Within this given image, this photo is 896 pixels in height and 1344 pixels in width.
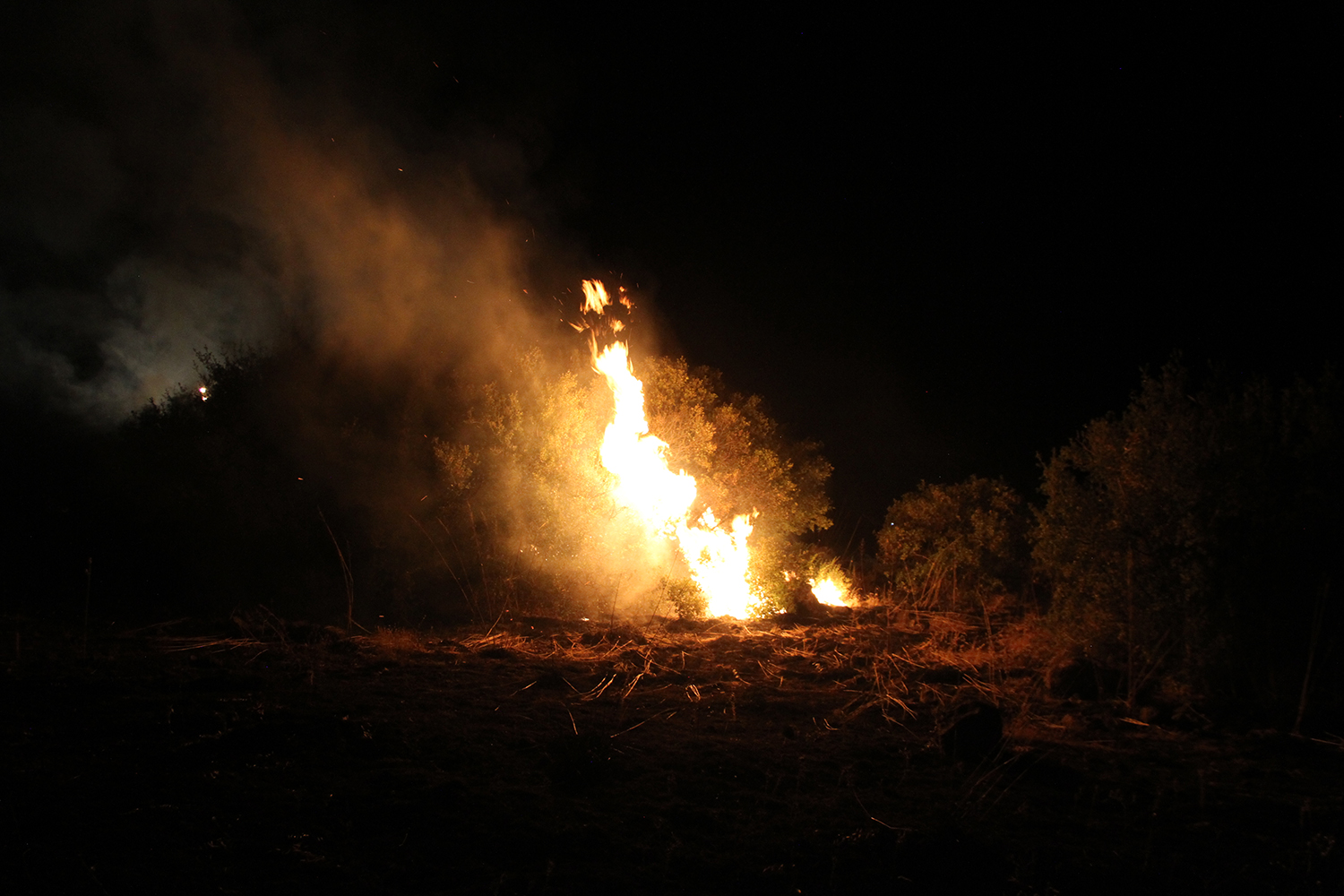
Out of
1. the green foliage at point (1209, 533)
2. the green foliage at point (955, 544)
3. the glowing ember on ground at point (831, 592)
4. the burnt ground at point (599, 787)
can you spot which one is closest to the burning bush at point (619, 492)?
the glowing ember on ground at point (831, 592)

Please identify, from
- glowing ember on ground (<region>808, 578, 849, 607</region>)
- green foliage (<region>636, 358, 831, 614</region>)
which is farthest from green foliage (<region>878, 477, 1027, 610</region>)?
green foliage (<region>636, 358, 831, 614</region>)

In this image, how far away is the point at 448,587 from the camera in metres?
11.2

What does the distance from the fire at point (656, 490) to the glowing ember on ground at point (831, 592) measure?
5.61 feet

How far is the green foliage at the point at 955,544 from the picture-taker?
12719 millimetres

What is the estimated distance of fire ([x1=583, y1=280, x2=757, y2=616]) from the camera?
11531mm

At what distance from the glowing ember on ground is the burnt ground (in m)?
5.55

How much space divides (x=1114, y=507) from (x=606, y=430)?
23.7 feet

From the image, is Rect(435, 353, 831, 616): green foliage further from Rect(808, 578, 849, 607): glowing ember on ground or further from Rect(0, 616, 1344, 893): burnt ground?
Rect(0, 616, 1344, 893): burnt ground

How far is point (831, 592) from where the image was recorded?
12773 millimetres

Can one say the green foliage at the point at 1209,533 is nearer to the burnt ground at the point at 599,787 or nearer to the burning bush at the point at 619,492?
the burnt ground at the point at 599,787

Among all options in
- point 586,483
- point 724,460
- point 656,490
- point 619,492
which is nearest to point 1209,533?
point 724,460

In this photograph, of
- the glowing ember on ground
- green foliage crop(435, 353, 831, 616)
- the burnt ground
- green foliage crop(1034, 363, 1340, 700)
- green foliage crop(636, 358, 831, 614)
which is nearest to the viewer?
the burnt ground

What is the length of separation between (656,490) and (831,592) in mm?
3774

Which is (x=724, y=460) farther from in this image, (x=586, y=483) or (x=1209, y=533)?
(x=1209, y=533)
